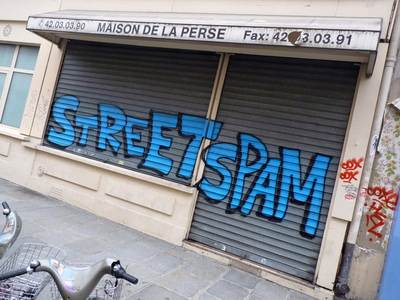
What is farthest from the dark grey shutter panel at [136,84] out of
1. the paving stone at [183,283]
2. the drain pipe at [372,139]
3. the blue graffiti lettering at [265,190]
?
the drain pipe at [372,139]

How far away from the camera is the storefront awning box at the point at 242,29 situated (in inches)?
166

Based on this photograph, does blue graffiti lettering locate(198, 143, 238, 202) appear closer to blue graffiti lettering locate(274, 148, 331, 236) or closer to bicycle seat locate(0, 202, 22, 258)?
blue graffiti lettering locate(274, 148, 331, 236)

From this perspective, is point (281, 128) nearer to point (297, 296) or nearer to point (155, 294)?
point (297, 296)

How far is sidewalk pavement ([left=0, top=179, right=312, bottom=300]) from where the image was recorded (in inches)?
169

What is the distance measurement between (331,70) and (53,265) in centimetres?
452

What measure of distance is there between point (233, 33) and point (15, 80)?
5.84m

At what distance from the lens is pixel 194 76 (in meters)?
6.14

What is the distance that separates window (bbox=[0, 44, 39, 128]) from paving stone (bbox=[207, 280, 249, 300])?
5945 mm

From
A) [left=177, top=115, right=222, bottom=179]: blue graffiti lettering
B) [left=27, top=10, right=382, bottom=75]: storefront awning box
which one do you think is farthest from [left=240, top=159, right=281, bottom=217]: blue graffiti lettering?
[left=27, top=10, right=382, bottom=75]: storefront awning box

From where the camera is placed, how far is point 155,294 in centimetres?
401

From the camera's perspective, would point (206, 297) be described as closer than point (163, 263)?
Yes

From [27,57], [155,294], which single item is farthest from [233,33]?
[27,57]

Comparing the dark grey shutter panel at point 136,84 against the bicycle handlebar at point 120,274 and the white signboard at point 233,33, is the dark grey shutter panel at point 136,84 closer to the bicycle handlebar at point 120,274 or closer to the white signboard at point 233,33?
the white signboard at point 233,33

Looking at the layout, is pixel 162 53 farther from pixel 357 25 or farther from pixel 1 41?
pixel 1 41
